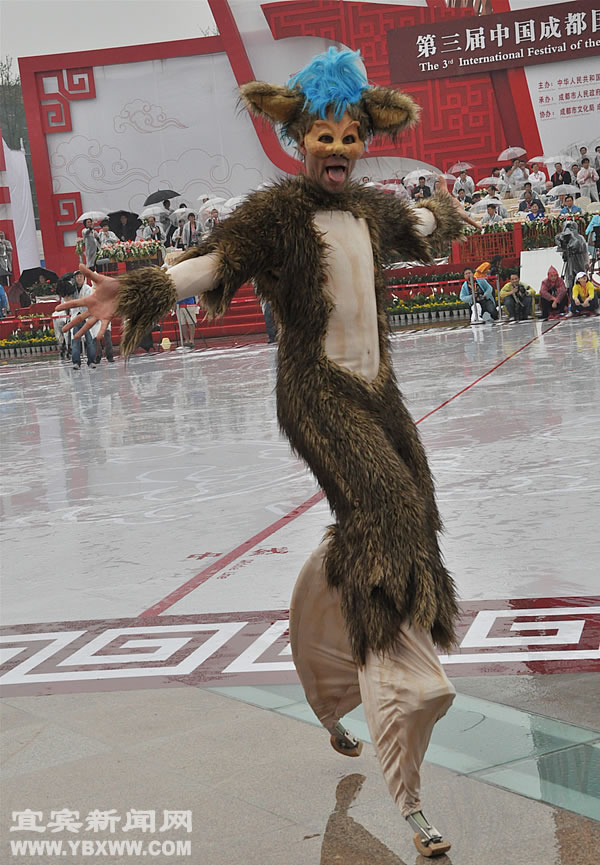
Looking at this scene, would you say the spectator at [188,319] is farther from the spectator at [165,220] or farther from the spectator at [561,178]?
the spectator at [561,178]

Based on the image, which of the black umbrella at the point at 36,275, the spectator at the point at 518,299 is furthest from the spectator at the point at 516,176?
the black umbrella at the point at 36,275

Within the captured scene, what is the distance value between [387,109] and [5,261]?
30.6m

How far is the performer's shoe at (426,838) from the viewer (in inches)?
99.0

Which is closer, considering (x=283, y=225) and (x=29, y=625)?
(x=283, y=225)

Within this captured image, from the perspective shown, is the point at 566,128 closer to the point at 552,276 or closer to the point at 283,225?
the point at 552,276

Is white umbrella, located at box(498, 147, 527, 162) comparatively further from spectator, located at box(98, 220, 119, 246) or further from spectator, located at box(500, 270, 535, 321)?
spectator, located at box(500, 270, 535, 321)

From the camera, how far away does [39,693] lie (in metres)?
3.75

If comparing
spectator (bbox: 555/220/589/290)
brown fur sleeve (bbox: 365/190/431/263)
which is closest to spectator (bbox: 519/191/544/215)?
spectator (bbox: 555/220/589/290)

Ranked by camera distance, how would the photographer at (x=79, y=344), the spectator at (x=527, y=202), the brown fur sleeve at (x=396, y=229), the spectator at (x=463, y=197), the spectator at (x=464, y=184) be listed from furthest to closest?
the spectator at (x=464, y=184)
the spectator at (x=463, y=197)
the spectator at (x=527, y=202)
the photographer at (x=79, y=344)
the brown fur sleeve at (x=396, y=229)

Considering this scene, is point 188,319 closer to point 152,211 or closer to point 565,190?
point 152,211

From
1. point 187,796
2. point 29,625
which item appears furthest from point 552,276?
point 187,796

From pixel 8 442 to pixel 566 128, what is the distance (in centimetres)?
2356

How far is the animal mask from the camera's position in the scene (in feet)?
9.78

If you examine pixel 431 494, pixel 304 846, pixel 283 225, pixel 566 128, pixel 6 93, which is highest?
pixel 6 93
